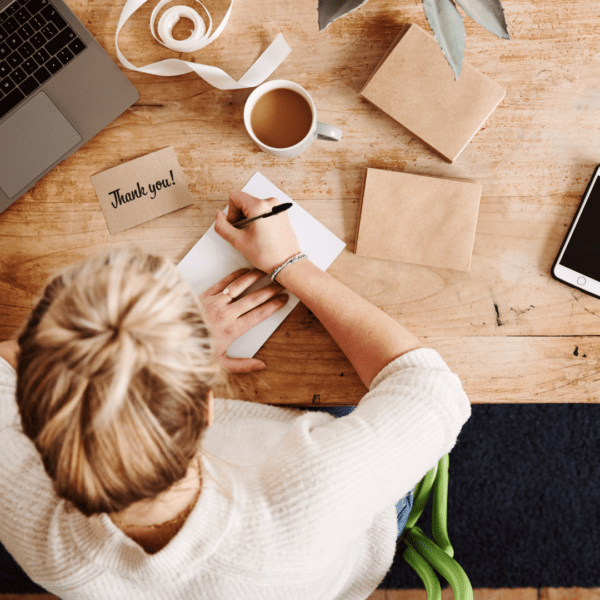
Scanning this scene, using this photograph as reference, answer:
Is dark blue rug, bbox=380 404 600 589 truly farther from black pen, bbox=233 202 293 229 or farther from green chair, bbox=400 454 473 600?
black pen, bbox=233 202 293 229

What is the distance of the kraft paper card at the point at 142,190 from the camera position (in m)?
0.76

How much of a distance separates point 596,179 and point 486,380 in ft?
1.23

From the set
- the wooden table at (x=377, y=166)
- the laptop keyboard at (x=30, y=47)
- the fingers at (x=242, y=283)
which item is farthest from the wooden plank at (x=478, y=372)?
the laptop keyboard at (x=30, y=47)

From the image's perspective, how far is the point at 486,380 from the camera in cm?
72

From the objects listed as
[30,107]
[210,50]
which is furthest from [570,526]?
[30,107]

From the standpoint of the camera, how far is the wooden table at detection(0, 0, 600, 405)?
726 mm

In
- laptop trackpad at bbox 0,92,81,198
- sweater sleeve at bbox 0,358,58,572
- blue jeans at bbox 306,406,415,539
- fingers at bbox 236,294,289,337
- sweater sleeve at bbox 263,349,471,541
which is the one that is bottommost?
blue jeans at bbox 306,406,415,539

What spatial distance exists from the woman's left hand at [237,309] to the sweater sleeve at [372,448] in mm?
158

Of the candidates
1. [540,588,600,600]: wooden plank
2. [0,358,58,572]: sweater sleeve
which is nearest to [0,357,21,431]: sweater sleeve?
[0,358,58,572]: sweater sleeve

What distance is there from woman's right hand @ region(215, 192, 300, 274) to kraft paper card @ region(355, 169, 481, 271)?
0.12 m

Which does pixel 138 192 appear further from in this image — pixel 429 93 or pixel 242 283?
pixel 429 93

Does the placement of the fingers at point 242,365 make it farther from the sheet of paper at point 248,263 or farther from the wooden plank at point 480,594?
the wooden plank at point 480,594

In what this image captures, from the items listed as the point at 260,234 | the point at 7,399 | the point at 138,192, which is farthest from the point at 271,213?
the point at 7,399

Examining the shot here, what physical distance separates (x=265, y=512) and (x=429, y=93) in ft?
2.23
